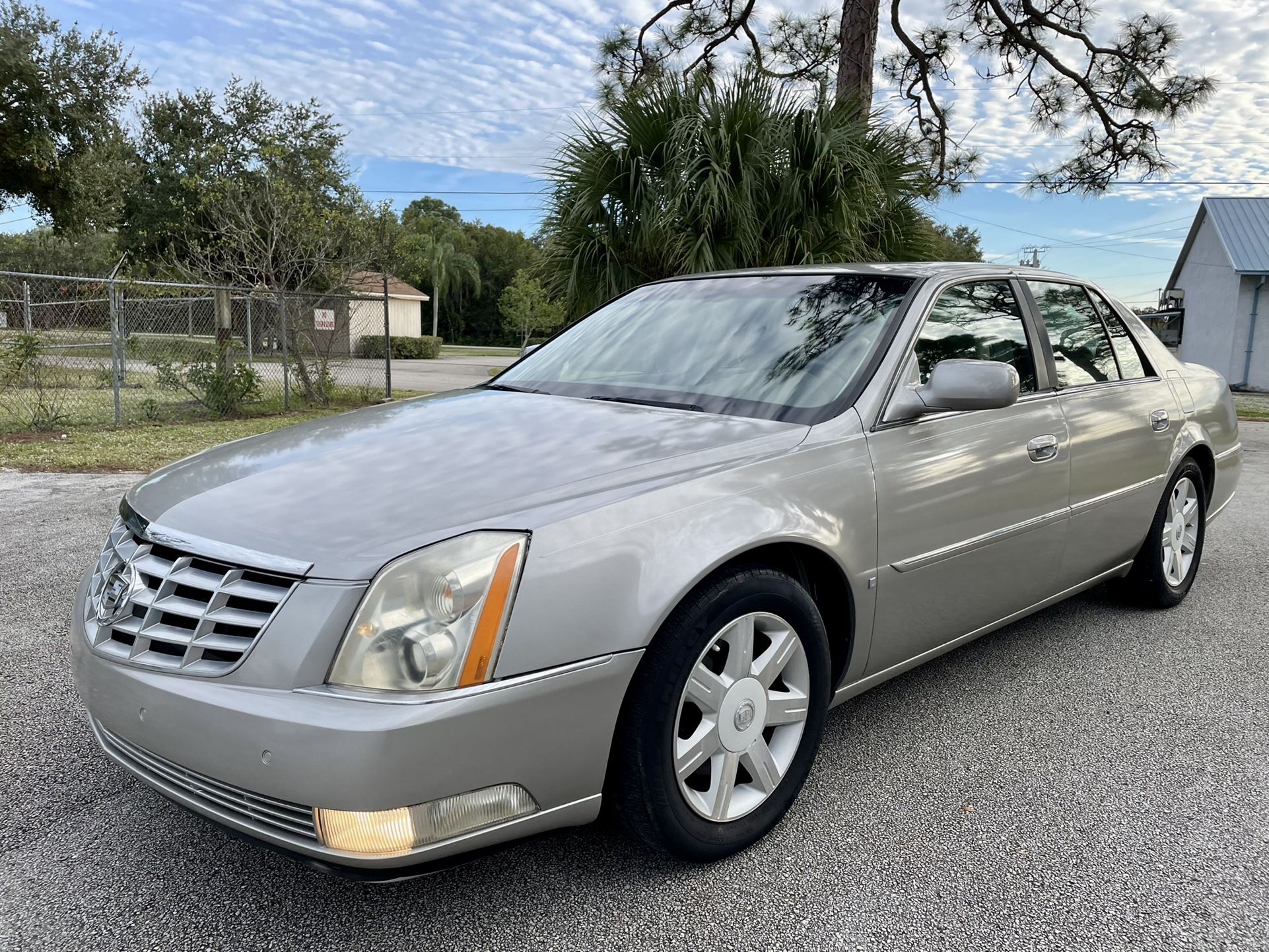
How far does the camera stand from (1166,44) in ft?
37.8

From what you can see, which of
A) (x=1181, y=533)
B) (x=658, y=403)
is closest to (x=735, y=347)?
(x=658, y=403)

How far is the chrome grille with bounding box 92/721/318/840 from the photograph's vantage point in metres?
1.84

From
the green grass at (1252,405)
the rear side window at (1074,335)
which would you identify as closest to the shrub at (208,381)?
the rear side window at (1074,335)

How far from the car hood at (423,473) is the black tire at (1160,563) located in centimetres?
251

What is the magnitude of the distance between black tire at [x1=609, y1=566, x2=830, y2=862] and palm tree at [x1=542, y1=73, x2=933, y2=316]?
5.33 m

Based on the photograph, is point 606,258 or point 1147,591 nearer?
point 1147,591

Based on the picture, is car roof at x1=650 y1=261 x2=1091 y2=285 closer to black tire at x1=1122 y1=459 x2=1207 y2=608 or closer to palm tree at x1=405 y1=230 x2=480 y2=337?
black tire at x1=1122 y1=459 x2=1207 y2=608

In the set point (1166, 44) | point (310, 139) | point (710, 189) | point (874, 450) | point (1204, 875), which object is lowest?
point (1204, 875)

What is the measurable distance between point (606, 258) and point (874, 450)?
5.47 meters

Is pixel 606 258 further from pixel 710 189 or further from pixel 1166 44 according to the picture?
pixel 1166 44

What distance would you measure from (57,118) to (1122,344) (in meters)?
19.3

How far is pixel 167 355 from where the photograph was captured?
12.0 meters

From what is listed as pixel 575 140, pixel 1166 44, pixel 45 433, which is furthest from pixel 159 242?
pixel 1166 44

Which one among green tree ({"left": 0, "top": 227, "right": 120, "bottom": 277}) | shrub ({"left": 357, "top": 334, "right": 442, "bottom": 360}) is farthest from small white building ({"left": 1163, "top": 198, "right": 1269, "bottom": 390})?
green tree ({"left": 0, "top": 227, "right": 120, "bottom": 277})
